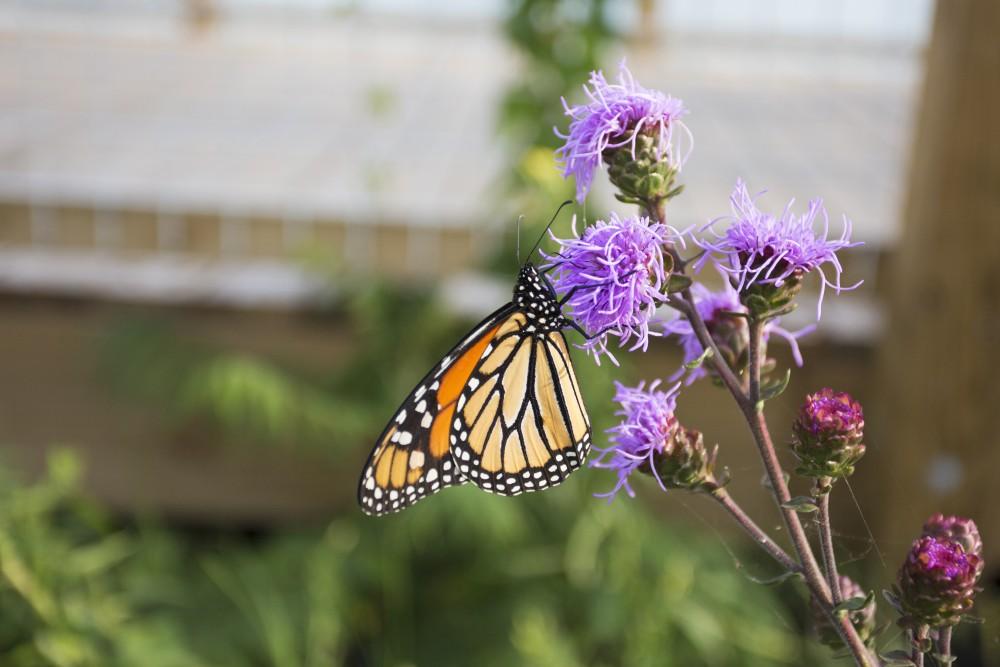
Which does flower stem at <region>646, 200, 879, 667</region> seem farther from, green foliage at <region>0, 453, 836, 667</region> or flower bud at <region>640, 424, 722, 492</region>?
green foliage at <region>0, 453, 836, 667</region>

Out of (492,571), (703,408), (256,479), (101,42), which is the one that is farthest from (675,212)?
(101,42)

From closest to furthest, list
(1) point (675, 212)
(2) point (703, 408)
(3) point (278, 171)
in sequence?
1. (2) point (703, 408)
2. (1) point (675, 212)
3. (3) point (278, 171)

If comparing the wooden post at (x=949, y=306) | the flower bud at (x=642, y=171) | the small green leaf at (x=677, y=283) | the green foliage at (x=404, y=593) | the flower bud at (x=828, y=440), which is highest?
the flower bud at (x=642, y=171)

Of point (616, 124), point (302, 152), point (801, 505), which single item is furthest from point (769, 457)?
point (302, 152)

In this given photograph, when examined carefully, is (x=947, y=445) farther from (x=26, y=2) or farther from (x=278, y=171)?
(x=26, y=2)

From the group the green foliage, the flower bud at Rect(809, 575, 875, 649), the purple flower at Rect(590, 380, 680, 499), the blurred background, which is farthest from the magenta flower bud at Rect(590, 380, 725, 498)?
the green foliage

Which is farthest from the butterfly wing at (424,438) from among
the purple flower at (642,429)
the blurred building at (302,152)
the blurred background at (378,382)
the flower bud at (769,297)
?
the blurred building at (302,152)

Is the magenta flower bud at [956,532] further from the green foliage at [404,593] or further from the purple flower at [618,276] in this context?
the green foliage at [404,593]
